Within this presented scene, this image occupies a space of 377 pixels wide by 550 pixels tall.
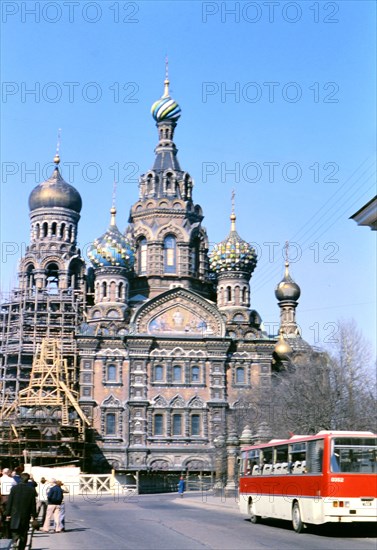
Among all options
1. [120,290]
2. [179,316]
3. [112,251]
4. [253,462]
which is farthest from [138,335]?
[253,462]

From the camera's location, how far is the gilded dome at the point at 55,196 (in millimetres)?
63125

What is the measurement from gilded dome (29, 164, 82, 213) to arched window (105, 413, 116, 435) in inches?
638

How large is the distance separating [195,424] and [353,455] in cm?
3772

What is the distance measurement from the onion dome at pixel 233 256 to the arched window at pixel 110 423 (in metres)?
12.8

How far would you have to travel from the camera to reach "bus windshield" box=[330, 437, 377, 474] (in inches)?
720

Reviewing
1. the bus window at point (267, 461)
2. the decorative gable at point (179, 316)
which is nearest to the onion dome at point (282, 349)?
the decorative gable at point (179, 316)

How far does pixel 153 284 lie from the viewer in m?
60.5

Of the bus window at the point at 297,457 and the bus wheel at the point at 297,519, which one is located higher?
the bus window at the point at 297,457

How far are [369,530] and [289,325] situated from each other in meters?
46.9

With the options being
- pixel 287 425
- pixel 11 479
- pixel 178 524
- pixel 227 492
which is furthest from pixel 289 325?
pixel 11 479

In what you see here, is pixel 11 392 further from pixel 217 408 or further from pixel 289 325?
pixel 289 325

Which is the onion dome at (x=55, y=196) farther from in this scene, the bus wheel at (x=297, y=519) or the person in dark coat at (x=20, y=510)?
the person in dark coat at (x=20, y=510)

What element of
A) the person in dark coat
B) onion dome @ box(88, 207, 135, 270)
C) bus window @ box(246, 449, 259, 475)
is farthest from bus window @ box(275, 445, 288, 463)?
onion dome @ box(88, 207, 135, 270)

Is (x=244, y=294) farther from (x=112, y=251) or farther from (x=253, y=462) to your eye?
(x=253, y=462)
